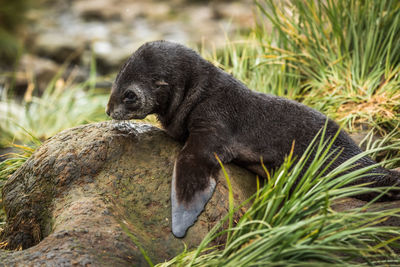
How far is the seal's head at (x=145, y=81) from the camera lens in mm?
3215

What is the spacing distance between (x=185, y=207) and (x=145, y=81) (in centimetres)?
98

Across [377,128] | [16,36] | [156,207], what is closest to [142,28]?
[16,36]

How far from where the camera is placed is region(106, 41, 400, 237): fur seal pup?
3.21 metres

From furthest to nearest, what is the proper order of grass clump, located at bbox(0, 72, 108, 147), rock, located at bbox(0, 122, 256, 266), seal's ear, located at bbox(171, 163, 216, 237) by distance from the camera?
grass clump, located at bbox(0, 72, 108, 147), seal's ear, located at bbox(171, 163, 216, 237), rock, located at bbox(0, 122, 256, 266)

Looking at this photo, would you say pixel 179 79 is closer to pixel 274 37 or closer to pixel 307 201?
pixel 307 201

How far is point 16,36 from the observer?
527 inches

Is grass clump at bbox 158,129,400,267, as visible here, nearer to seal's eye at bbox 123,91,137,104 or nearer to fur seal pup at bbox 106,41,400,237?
fur seal pup at bbox 106,41,400,237

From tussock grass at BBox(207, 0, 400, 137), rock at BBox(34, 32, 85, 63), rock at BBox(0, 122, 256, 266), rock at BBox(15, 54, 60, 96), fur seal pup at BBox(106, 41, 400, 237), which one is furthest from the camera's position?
rock at BBox(34, 32, 85, 63)

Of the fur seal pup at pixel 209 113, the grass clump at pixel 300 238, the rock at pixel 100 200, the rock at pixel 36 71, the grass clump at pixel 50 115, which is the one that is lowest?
the rock at pixel 36 71

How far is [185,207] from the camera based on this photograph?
2.96 m

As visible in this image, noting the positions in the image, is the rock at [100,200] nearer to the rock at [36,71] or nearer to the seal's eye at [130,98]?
the seal's eye at [130,98]

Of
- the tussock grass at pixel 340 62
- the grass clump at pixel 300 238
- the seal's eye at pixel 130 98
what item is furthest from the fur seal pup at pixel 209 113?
the tussock grass at pixel 340 62

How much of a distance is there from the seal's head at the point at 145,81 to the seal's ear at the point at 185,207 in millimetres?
597

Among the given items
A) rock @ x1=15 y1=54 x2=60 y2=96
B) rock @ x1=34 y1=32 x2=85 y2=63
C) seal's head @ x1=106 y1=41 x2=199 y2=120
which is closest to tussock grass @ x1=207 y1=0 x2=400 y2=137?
seal's head @ x1=106 y1=41 x2=199 y2=120
